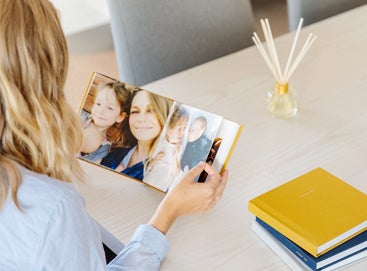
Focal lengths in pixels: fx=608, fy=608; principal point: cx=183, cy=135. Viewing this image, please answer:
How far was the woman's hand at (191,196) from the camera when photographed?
1.08 metres

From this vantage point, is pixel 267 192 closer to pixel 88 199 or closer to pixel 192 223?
pixel 192 223

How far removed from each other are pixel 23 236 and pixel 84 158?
38 centimetres

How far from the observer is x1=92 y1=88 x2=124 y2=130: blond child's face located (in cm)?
123

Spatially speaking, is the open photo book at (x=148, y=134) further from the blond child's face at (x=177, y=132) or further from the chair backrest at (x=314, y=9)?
the chair backrest at (x=314, y=9)

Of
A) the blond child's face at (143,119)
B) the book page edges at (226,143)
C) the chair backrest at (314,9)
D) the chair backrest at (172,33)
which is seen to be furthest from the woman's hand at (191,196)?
the chair backrest at (314,9)

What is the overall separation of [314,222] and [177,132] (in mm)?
330

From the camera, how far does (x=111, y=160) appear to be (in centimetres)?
122

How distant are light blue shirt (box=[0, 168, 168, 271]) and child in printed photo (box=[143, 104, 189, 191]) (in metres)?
0.29

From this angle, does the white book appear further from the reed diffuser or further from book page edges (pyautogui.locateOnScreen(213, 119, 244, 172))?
the reed diffuser

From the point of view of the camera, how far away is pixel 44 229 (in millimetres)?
862

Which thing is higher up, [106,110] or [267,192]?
[106,110]

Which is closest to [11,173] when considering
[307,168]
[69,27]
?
[307,168]

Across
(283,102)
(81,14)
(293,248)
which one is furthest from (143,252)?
(81,14)

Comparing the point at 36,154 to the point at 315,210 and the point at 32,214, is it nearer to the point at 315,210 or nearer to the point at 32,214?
the point at 32,214
